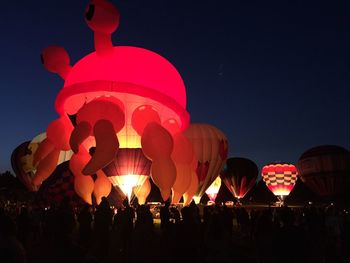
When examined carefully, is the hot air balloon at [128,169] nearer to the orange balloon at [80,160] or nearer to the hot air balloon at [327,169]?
the orange balloon at [80,160]

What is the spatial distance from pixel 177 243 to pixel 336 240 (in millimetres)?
4889

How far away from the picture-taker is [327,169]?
26453 millimetres

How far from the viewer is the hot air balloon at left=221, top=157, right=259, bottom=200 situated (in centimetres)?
3456

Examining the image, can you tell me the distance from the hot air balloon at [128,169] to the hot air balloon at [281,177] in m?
23.6

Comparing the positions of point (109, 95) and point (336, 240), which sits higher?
point (109, 95)

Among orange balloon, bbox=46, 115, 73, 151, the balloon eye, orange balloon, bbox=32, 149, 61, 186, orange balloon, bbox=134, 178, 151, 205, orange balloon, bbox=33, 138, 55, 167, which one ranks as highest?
the balloon eye

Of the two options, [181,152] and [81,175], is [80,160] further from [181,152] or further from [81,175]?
[181,152]

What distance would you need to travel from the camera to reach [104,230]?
706 centimetres

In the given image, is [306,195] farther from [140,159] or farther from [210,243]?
[210,243]

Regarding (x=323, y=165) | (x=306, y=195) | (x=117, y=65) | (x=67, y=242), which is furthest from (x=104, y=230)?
(x=306, y=195)

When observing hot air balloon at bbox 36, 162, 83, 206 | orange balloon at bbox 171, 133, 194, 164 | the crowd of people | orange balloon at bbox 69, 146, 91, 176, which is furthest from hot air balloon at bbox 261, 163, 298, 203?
orange balloon at bbox 69, 146, 91, 176

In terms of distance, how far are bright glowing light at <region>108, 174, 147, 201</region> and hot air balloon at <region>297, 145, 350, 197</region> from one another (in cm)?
1900

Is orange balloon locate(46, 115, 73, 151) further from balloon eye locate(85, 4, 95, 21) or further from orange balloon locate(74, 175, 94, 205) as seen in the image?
balloon eye locate(85, 4, 95, 21)

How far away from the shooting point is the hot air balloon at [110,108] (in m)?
8.13
